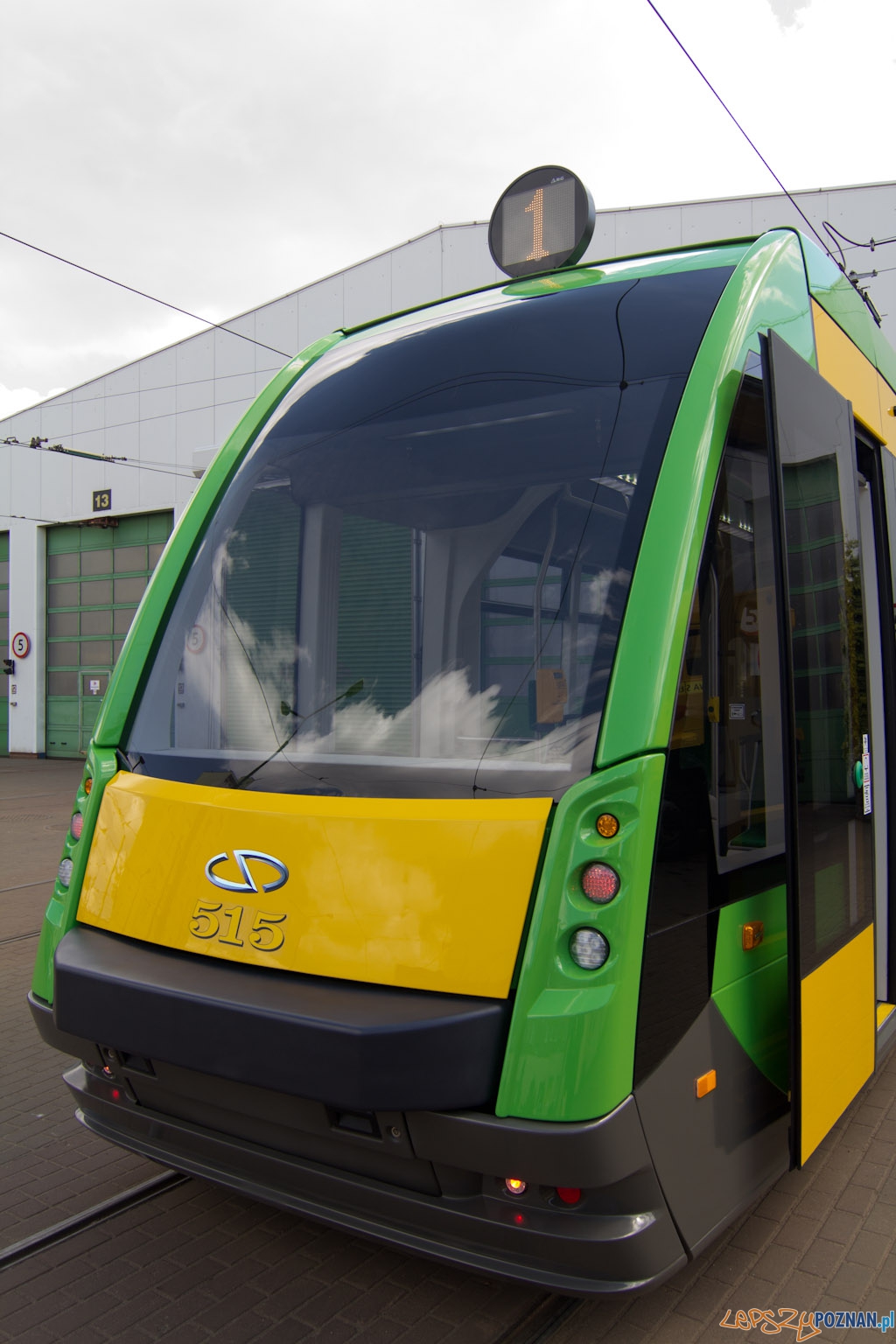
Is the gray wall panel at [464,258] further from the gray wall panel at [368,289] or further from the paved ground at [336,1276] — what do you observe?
the paved ground at [336,1276]

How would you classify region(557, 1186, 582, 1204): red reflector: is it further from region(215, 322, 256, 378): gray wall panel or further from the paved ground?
region(215, 322, 256, 378): gray wall panel

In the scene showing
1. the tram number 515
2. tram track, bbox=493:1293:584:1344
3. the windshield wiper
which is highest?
the windshield wiper

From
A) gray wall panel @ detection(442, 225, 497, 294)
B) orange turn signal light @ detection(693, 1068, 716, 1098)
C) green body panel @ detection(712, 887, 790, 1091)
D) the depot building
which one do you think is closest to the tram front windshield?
green body panel @ detection(712, 887, 790, 1091)

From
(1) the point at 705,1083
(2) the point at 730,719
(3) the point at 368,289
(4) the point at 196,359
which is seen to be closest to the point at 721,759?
(2) the point at 730,719

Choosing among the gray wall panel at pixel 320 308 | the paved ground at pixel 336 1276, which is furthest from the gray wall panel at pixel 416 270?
the paved ground at pixel 336 1276

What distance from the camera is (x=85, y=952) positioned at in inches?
105

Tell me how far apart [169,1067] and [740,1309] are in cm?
147

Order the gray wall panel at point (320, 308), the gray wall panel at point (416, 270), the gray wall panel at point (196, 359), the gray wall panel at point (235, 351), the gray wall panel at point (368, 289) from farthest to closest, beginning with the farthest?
the gray wall panel at point (196, 359), the gray wall panel at point (235, 351), the gray wall panel at point (320, 308), the gray wall panel at point (368, 289), the gray wall panel at point (416, 270)

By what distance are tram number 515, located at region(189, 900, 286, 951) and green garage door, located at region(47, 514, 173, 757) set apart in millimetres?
21150

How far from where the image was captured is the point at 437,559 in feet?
9.36

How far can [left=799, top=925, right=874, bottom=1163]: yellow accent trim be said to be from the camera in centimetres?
259

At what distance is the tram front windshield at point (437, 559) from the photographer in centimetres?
249

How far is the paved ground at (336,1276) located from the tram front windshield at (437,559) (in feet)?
4.17

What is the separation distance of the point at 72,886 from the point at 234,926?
0.63 m
